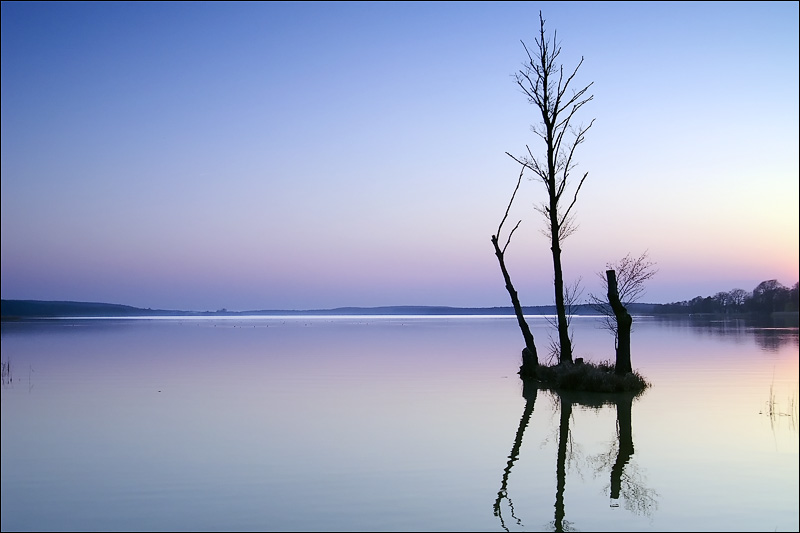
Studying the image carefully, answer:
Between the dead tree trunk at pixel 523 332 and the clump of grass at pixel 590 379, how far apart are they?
1041 millimetres

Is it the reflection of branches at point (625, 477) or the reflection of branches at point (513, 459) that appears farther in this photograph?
the reflection of branches at point (625, 477)

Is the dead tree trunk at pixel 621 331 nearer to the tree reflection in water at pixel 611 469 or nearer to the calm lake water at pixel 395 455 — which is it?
the calm lake water at pixel 395 455

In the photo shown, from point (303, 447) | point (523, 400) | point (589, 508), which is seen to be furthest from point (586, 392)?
point (589, 508)

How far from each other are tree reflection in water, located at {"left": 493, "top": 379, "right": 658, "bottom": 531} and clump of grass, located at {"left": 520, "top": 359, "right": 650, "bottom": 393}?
2264 millimetres

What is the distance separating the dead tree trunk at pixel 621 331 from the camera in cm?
1967

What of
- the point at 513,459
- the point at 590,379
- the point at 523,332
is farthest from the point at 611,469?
the point at 523,332

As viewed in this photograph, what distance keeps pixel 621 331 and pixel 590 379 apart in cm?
165

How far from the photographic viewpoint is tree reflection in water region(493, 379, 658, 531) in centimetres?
771

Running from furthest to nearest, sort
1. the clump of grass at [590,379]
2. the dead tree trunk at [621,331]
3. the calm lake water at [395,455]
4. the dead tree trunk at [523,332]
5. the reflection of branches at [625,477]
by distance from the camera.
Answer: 1. the dead tree trunk at [523,332]
2. the dead tree trunk at [621,331]
3. the clump of grass at [590,379]
4. the reflection of branches at [625,477]
5. the calm lake water at [395,455]

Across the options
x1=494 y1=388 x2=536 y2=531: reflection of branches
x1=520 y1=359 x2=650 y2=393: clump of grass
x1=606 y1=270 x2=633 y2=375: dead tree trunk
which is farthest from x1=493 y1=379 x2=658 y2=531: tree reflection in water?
x1=606 y1=270 x2=633 y2=375: dead tree trunk

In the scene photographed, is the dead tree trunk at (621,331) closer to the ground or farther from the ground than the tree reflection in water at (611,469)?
farther from the ground

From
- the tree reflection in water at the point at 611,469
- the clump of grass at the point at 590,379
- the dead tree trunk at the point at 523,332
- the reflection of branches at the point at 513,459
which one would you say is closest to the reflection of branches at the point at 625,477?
Answer: the tree reflection in water at the point at 611,469

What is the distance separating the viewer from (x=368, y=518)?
7.38 m

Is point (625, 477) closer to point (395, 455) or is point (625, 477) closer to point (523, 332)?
point (395, 455)
